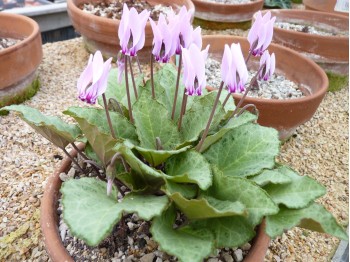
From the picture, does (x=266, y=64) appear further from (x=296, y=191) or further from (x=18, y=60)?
(x=18, y=60)

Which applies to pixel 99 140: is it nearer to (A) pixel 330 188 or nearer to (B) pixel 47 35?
(A) pixel 330 188

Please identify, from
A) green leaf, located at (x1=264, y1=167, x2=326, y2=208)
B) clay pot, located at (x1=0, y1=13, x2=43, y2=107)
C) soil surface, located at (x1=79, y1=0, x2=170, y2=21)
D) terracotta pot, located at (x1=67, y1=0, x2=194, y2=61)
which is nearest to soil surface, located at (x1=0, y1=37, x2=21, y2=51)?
clay pot, located at (x1=0, y1=13, x2=43, y2=107)

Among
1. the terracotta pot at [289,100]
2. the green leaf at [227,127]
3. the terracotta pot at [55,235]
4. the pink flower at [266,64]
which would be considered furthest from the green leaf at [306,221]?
the terracotta pot at [289,100]

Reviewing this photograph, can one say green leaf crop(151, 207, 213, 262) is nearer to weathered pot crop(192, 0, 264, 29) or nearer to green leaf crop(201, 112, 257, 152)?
green leaf crop(201, 112, 257, 152)

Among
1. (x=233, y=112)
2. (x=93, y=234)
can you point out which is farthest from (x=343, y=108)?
(x=93, y=234)

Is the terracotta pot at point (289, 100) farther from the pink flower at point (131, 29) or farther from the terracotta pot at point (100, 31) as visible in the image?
the pink flower at point (131, 29)
